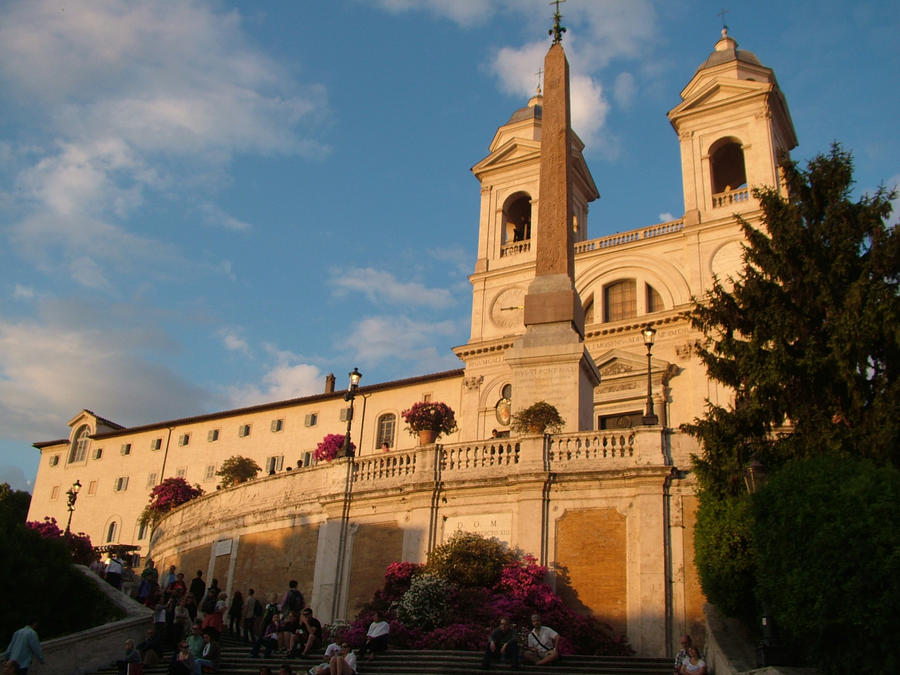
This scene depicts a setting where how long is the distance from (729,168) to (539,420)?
995 inches

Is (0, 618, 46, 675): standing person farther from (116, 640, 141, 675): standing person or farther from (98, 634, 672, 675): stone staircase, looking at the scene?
(98, 634, 672, 675): stone staircase

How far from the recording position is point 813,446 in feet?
56.4

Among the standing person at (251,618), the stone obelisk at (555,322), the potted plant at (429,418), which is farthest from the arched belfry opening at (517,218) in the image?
the standing person at (251,618)

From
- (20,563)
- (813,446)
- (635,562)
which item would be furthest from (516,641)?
(20,563)

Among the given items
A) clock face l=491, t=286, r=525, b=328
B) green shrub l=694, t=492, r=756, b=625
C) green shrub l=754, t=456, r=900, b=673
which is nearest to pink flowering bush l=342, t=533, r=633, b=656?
green shrub l=694, t=492, r=756, b=625

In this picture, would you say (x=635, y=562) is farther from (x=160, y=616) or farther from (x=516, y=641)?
(x=160, y=616)

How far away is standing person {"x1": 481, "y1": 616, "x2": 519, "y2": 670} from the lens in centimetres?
1616

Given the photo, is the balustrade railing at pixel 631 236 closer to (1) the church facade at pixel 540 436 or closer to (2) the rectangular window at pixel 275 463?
(1) the church facade at pixel 540 436

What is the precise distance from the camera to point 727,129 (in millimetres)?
41625

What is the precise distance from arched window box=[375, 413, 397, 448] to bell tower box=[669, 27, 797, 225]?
18.6m

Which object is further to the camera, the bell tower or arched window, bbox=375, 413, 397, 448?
arched window, bbox=375, 413, 397, 448

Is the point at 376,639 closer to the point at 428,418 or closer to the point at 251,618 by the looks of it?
the point at 251,618

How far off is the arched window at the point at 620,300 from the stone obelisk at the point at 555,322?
11.4 meters

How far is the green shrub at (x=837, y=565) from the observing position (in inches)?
489
